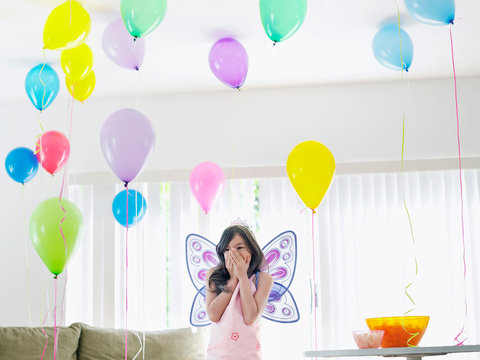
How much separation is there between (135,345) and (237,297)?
3.30ft

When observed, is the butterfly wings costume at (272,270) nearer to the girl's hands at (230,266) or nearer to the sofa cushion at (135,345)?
the sofa cushion at (135,345)

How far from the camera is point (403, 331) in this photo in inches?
88.5

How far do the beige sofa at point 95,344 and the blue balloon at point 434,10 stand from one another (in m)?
2.22

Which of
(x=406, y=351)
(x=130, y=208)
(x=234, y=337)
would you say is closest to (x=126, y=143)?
(x=130, y=208)

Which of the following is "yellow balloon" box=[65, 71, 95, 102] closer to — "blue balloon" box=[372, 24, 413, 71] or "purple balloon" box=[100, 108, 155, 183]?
"purple balloon" box=[100, 108, 155, 183]

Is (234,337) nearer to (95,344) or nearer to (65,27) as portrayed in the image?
(95,344)

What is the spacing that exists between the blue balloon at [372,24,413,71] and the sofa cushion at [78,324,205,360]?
76.7 inches

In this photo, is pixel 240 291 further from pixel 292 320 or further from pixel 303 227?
pixel 303 227

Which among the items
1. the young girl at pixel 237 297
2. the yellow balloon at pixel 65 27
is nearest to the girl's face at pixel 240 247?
the young girl at pixel 237 297

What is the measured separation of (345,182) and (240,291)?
5.04ft

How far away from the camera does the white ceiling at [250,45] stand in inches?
128

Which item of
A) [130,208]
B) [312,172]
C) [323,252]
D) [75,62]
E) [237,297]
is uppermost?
[75,62]

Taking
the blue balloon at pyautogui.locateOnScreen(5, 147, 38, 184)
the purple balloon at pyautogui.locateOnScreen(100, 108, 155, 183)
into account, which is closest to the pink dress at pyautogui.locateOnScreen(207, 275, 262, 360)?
the purple balloon at pyautogui.locateOnScreen(100, 108, 155, 183)

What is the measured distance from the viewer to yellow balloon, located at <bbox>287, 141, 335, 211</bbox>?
10.5ft
